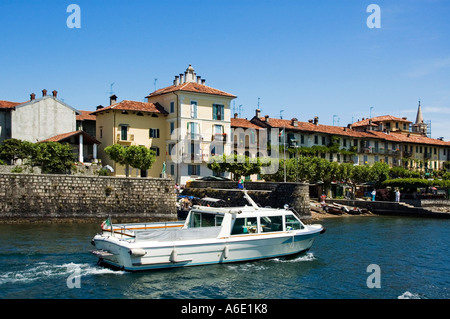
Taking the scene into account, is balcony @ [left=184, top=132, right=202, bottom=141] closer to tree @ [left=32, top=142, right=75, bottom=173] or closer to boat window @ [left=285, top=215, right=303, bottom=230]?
tree @ [left=32, top=142, right=75, bottom=173]

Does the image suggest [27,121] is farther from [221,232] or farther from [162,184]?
[221,232]

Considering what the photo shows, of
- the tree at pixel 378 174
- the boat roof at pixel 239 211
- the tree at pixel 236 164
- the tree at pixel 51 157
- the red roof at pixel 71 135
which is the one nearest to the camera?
the boat roof at pixel 239 211

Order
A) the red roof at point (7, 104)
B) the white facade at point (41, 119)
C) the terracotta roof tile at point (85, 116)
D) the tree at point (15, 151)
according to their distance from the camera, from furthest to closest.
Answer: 1. the terracotta roof tile at point (85, 116)
2. the white facade at point (41, 119)
3. the red roof at point (7, 104)
4. the tree at point (15, 151)

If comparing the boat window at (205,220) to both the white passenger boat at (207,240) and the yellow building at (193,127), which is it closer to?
the white passenger boat at (207,240)

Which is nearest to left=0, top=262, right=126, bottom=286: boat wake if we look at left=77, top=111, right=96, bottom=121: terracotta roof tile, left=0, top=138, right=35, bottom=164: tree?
left=0, top=138, right=35, bottom=164: tree

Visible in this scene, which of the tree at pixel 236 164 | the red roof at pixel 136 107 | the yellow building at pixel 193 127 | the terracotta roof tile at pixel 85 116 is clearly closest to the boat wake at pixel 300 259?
the tree at pixel 236 164

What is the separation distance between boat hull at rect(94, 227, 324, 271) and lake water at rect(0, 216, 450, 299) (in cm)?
39

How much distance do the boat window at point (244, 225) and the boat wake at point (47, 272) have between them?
5950 millimetres

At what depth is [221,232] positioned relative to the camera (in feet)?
77.1

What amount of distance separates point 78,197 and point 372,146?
186 feet

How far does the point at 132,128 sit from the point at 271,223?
36762 mm

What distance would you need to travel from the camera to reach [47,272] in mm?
20875

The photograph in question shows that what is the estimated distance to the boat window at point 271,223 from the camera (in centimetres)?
2517
